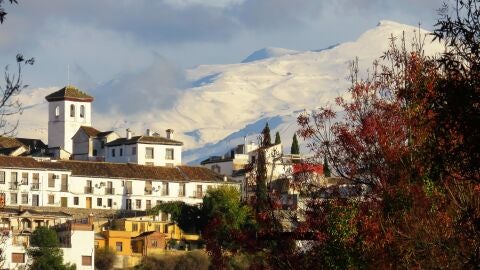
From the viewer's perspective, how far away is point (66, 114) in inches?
6713

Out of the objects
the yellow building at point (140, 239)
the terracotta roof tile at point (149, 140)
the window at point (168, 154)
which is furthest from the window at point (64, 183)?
the window at point (168, 154)

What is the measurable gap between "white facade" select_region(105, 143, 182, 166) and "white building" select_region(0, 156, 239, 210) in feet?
13.5

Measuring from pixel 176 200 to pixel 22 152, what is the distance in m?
17.9

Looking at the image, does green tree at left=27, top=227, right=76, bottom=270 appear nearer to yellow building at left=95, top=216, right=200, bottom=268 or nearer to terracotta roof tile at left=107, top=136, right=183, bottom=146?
yellow building at left=95, top=216, right=200, bottom=268

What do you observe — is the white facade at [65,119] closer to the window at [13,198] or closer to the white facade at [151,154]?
the white facade at [151,154]

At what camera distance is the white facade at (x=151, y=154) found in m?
144

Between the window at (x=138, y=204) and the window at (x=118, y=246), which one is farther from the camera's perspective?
the window at (x=138, y=204)

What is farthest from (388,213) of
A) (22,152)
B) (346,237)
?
(22,152)

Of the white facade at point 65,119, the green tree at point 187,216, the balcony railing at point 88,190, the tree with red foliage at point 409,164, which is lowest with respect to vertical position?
the tree with red foliage at point 409,164

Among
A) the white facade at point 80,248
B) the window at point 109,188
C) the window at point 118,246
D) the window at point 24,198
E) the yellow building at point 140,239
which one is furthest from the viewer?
the window at point 109,188

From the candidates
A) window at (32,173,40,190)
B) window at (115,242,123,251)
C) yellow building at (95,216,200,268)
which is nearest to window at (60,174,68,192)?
window at (32,173,40,190)

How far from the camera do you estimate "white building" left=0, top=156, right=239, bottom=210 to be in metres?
128

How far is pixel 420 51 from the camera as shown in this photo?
34.6 metres

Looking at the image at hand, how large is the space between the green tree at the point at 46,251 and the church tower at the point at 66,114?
61115 millimetres
